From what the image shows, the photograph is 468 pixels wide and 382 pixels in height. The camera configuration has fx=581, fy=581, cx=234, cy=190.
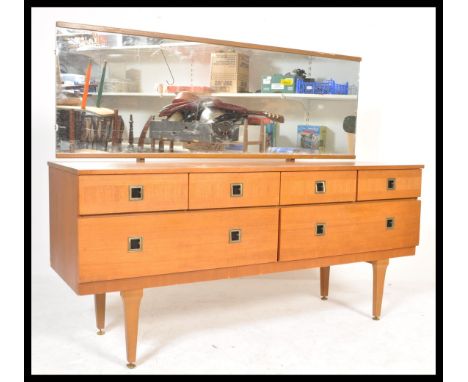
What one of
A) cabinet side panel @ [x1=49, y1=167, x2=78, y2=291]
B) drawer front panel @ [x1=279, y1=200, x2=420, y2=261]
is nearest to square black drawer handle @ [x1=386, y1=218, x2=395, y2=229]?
drawer front panel @ [x1=279, y1=200, x2=420, y2=261]

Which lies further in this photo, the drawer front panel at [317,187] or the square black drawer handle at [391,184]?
the square black drawer handle at [391,184]

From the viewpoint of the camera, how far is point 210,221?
8.56ft

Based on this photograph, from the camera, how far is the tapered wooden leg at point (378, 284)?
319 centimetres

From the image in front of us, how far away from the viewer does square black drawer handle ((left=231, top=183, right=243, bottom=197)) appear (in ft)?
8.72

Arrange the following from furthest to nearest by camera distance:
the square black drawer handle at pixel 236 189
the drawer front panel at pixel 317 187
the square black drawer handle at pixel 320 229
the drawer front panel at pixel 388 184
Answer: the drawer front panel at pixel 388 184, the square black drawer handle at pixel 320 229, the drawer front panel at pixel 317 187, the square black drawer handle at pixel 236 189

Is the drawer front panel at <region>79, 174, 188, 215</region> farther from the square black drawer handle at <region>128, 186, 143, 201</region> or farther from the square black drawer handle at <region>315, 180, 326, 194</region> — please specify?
the square black drawer handle at <region>315, 180, 326, 194</region>

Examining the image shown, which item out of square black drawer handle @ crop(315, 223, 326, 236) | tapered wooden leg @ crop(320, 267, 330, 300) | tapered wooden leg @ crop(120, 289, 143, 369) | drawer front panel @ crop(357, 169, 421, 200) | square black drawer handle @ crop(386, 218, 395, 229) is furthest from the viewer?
tapered wooden leg @ crop(320, 267, 330, 300)

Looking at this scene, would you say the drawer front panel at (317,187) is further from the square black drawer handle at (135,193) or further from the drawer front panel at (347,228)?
the square black drawer handle at (135,193)


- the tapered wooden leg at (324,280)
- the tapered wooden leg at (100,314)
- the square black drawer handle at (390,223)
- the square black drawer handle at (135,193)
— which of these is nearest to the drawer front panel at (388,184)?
the square black drawer handle at (390,223)

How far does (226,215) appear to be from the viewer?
2646 mm

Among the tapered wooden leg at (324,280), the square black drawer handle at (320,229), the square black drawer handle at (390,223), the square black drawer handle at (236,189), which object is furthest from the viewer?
the tapered wooden leg at (324,280)

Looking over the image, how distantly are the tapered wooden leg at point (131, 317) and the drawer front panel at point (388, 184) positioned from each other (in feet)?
4.18

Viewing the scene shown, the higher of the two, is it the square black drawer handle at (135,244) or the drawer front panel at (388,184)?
the drawer front panel at (388,184)
